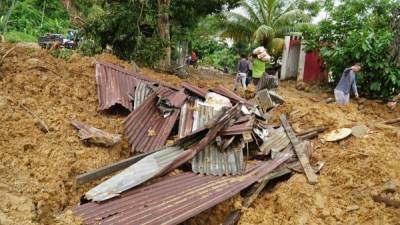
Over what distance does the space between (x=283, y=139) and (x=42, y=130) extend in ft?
12.1

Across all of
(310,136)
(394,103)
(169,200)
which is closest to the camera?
(169,200)

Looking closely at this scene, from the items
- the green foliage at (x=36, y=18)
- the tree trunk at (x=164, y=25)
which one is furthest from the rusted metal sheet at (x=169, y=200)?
the green foliage at (x=36, y=18)

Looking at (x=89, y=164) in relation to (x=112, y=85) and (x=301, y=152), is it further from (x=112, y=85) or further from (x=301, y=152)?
(x=301, y=152)

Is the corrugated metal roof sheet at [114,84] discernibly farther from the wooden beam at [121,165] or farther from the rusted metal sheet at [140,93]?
the wooden beam at [121,165]

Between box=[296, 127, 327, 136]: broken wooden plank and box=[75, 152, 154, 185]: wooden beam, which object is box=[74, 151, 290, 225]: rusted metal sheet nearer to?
box=[75, 152, 154, 185]: wooden beam

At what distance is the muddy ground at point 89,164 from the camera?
14.5 feet

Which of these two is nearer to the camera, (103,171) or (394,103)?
(103,171)

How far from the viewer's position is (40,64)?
799 centimetres

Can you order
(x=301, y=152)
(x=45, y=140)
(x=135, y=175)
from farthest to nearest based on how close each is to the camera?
(x=301, y=152) < (x=45, y=140) < (x=135, y=175)

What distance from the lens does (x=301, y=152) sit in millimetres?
5750

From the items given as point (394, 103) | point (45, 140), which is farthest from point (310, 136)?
point (394, 103)

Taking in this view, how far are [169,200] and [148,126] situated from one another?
7.44 feet

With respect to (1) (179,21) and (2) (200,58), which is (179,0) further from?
(2) (200,58)

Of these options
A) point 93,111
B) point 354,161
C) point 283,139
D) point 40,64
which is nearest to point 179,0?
point 40,64
